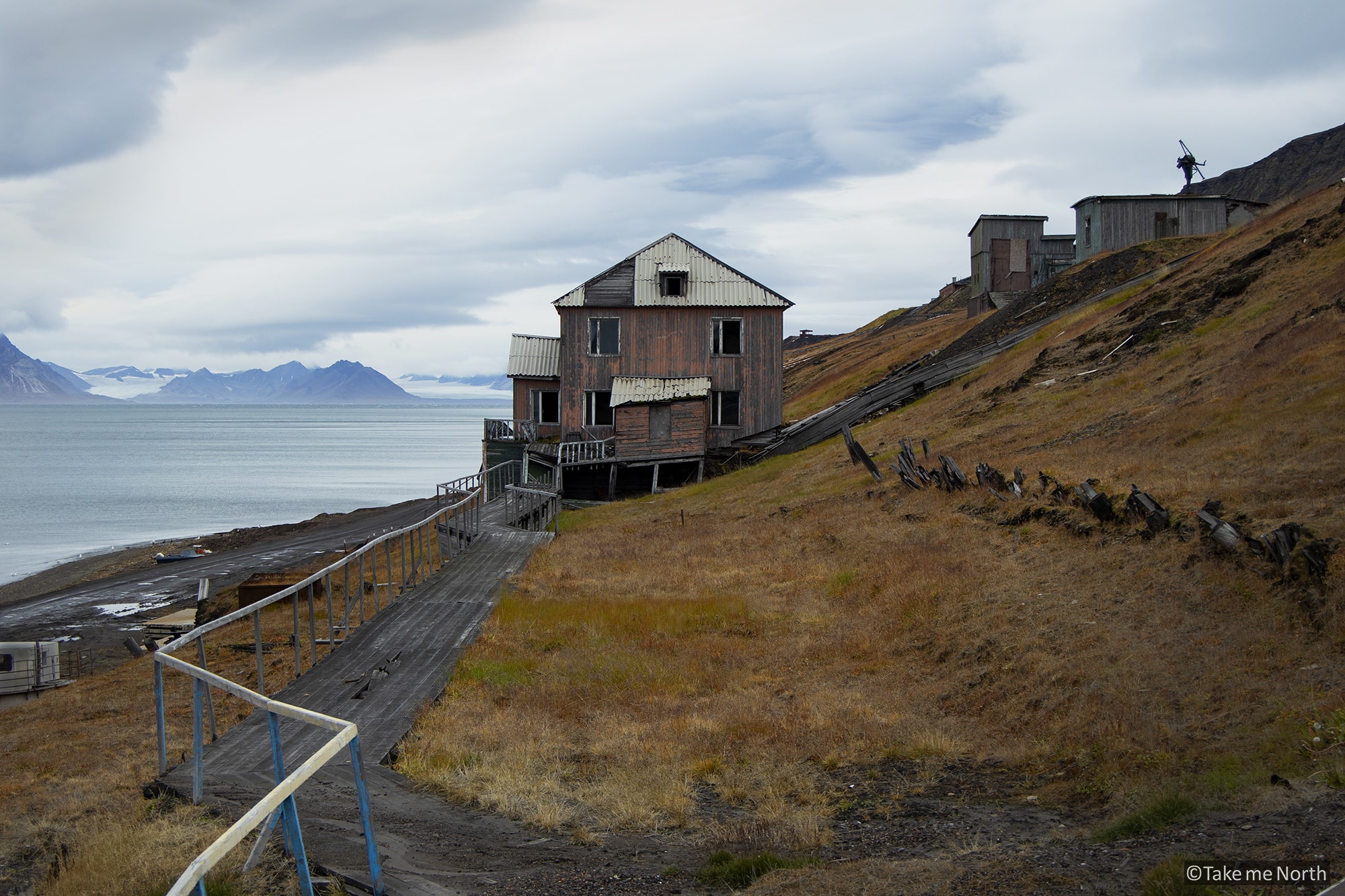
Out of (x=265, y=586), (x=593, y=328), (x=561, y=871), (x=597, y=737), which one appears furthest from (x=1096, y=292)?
(x=561, y=871)

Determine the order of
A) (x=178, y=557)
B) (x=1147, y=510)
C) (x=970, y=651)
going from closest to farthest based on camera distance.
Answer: (x=970, y=651)
(x=1147, y=510)
(x=178, y=557)

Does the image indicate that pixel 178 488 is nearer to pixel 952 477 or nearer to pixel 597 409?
pixel 597 409

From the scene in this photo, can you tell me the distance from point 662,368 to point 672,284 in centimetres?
328

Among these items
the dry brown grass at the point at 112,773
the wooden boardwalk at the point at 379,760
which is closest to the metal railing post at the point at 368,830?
the wooden boardwalk at the point at 379,760

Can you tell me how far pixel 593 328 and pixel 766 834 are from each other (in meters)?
34.3

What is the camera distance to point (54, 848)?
296 inches

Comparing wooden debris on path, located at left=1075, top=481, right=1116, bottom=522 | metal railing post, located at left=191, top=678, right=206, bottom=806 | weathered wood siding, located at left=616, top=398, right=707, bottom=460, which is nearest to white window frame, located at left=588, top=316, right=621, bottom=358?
weathered wood siding, located at left=616, top=398, right=707, bottom=460

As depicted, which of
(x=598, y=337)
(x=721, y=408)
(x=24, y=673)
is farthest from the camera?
(x=721, y=408)

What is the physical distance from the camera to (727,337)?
40.5 m

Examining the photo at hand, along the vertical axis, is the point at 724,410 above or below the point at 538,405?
below

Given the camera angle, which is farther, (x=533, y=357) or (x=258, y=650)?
(x=533, y=357)

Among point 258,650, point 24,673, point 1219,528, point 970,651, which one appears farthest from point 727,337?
point 258,650

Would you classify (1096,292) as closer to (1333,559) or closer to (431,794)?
(1333,559)

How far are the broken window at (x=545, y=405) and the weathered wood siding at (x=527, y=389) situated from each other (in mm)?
174
